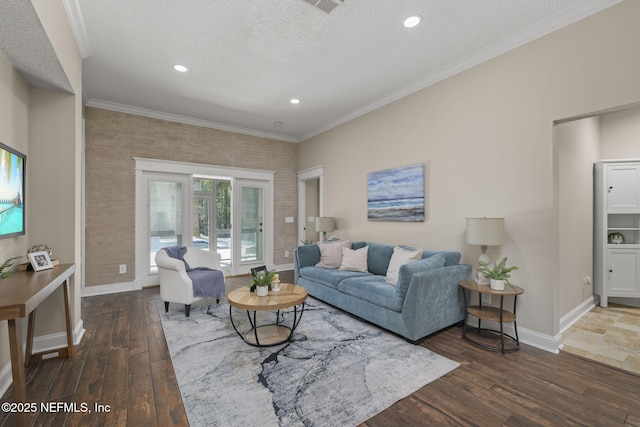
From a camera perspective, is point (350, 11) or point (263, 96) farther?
point (263, 96)

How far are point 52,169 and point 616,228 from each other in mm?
6664

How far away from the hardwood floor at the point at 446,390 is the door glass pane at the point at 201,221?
2852mm

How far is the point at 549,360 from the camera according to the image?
2424mm

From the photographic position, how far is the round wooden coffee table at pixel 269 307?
2.52 metres

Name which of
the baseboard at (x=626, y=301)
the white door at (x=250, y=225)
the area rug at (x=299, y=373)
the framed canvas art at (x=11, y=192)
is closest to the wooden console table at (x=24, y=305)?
the framed canvas art at (x=11, y=192)

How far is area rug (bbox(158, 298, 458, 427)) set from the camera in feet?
5.82

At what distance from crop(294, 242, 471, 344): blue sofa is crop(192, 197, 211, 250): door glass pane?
3.06 meters

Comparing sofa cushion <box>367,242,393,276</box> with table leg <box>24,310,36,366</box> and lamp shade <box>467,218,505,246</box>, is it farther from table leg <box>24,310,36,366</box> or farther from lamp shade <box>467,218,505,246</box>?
table leg <box>24,310,36,366</box>

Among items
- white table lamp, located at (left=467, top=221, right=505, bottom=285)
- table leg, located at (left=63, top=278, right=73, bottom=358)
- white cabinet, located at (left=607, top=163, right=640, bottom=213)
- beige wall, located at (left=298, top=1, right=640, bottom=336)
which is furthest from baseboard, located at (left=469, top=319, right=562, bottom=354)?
table leg, located at (left=63, top=278, right=73, bottom=358)

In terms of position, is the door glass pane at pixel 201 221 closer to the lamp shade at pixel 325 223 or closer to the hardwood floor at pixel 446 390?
the lamp shade at pixel 325 223

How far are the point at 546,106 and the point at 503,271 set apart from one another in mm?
1600

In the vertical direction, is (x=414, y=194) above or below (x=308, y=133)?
below

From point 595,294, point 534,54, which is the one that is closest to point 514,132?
point 534,54

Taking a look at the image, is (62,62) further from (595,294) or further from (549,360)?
(595,294)
